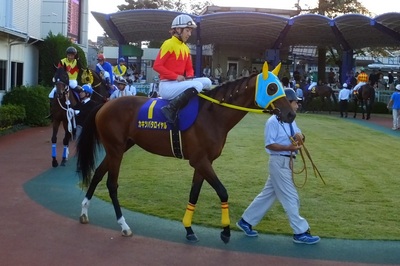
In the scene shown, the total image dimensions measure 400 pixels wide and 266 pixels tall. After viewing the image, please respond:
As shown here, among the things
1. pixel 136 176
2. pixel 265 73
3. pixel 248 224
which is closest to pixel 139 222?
pixel 248 224

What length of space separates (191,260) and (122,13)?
32521mm

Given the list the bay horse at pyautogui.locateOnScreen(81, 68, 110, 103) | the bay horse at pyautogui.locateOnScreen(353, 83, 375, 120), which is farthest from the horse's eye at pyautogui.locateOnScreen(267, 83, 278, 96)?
the bay horse at pyautogui.locateOnScreen(353, 83, 375, 120)

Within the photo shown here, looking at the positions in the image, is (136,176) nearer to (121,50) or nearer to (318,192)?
(318,192)

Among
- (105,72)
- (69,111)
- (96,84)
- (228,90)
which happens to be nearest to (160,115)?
(228,90)

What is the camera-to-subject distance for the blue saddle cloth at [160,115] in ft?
21.6

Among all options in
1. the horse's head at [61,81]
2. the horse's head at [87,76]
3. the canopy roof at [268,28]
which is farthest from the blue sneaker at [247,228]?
the canopy roof at [268,28]

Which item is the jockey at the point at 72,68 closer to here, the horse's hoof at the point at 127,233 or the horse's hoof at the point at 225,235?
the horse's hoof at the point at 127,233

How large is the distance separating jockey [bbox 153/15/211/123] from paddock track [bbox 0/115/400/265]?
156 cm

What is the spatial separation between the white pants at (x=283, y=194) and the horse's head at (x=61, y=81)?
609cm

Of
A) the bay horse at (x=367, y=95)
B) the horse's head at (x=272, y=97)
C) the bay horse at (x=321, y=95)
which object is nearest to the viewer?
the horse's head at (x=272, y=97)

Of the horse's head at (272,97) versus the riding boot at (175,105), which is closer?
the horse's head at (272,97)

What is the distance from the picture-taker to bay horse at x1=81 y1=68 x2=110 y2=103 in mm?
13767

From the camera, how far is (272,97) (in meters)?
6.22

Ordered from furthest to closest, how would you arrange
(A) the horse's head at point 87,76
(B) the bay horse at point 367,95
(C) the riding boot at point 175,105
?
(B) the bay horse at point 367,95 < (A) the horse's head at point 87,76 < (C) the riding boot at point 175,105
